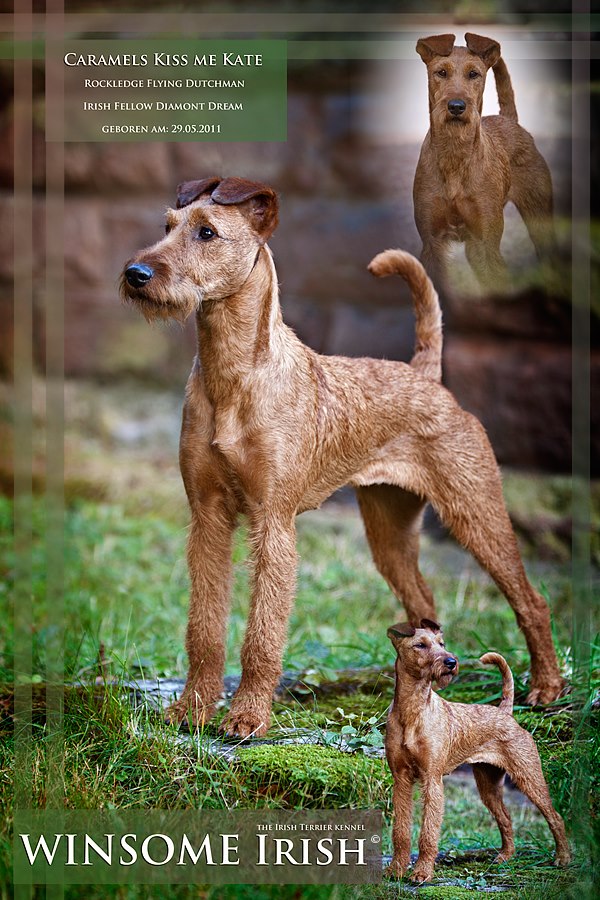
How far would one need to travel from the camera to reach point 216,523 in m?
3.89

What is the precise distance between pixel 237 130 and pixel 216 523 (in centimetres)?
147

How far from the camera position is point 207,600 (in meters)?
3.91

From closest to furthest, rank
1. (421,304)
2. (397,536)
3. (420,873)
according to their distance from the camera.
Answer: (420,873) < (421,304) < (397,536)

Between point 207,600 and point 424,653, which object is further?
point 207,600

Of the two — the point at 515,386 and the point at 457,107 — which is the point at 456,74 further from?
the point at 515,386

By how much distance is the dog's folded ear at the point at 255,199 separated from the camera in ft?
11.7

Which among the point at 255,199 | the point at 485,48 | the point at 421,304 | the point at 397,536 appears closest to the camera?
the point at 255,199

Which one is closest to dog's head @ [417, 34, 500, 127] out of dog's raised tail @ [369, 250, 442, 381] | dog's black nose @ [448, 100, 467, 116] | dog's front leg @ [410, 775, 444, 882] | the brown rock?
dog's black nose @ [448, 100, 467, 116]

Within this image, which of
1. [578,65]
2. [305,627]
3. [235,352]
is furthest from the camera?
[305,627]

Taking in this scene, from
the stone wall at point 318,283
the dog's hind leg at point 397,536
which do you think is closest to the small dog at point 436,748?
the dog's hind leg at point 397,536

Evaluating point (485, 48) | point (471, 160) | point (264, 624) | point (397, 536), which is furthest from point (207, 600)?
point (485, 48)

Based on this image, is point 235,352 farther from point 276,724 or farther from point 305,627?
point 305,627

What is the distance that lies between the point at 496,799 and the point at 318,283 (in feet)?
15.4

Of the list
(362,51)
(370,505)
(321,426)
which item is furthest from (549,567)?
(362,51)
